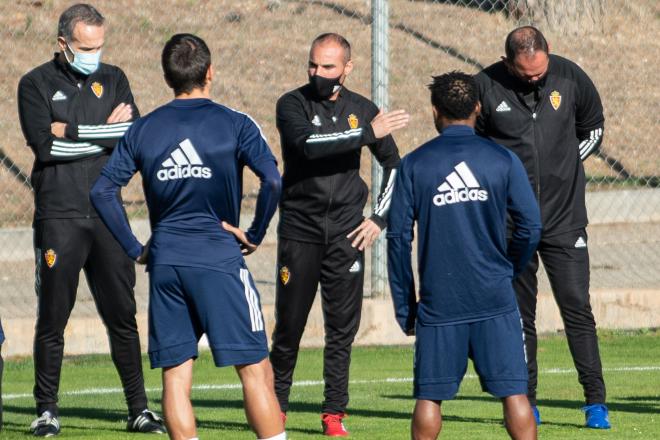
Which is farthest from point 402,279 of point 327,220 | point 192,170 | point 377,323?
point 377,323

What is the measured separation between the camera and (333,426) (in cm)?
837

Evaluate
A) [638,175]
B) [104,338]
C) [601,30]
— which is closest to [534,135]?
[104,338]

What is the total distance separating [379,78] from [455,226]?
5.64m

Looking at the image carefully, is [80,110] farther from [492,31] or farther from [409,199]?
[492,31]

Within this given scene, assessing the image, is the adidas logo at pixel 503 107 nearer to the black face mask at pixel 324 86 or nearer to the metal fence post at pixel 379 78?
the black face mask at pixel 324 86

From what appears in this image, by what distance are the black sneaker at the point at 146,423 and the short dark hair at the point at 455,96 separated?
2.92m

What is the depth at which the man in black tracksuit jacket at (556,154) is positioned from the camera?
859 cm

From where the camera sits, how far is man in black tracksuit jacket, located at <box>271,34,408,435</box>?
27.5ft

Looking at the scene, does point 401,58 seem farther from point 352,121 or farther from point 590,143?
point 352,121

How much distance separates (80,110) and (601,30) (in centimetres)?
1233

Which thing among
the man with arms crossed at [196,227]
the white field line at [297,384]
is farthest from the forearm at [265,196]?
the white field line at [297,384]

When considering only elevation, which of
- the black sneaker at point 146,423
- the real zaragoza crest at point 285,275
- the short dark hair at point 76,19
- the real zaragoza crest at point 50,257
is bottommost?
the black sneaker at point 146,423

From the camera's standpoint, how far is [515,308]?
6594mm

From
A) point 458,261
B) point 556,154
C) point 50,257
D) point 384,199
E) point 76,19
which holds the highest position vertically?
point 76,19
